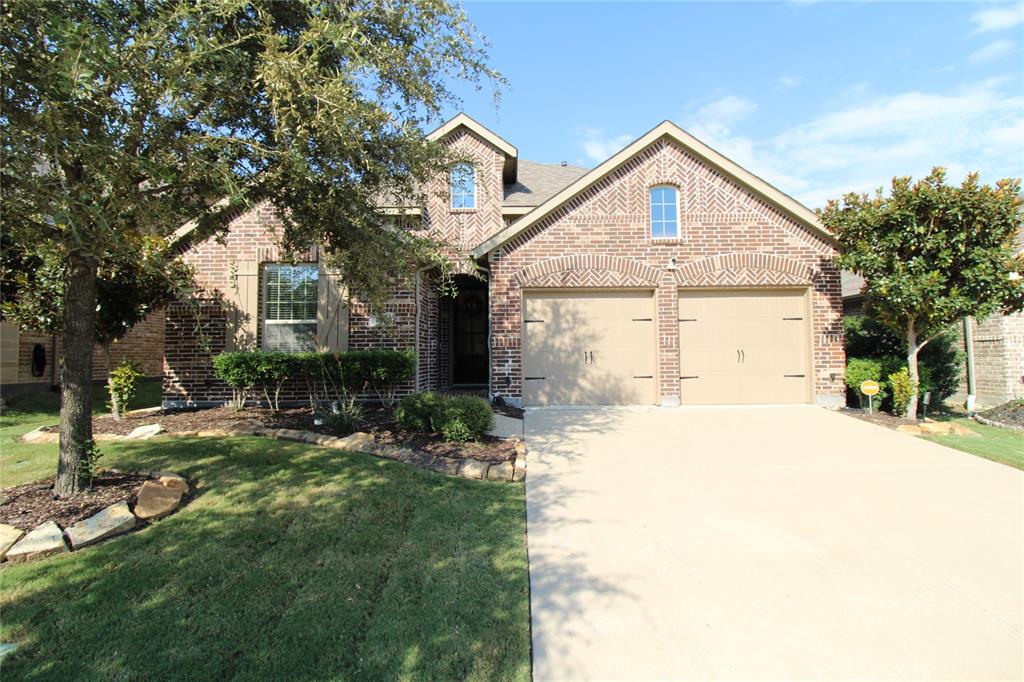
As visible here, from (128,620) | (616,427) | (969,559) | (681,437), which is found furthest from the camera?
(616,427)

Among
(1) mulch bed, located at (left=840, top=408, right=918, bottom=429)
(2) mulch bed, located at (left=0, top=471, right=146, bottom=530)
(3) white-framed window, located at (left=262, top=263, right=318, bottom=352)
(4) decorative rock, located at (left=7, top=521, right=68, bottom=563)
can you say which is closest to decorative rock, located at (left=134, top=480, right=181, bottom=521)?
(2) mulch bed, located at (left=0, top=471, right=146, bottom=530)

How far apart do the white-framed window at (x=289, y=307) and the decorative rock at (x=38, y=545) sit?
6.00 m

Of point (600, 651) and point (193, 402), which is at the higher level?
point (193, 402)

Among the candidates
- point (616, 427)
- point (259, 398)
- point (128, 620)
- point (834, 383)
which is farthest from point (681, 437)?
point (259, 398)

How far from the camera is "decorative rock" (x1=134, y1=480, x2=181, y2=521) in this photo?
420cm

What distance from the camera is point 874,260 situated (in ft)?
28.4

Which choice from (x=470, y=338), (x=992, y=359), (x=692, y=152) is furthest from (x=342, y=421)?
(x=992, y=359)

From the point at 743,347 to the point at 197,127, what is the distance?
9.80 meters

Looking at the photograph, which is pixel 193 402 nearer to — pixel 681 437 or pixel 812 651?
pixel 681 437

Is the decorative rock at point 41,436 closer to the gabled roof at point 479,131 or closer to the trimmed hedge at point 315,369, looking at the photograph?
the trimmed hedge at point 315,369

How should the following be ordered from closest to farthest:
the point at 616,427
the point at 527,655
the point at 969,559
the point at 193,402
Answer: the point at 527,655 < the point at 969,559 < the point at 616,427 < the point at 193,402

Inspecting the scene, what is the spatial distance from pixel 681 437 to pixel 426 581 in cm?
519

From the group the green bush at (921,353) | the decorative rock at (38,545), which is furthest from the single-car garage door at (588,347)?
the decorative rock at (38,545)

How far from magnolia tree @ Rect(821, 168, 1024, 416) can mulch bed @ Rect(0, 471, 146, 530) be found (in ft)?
36.4
